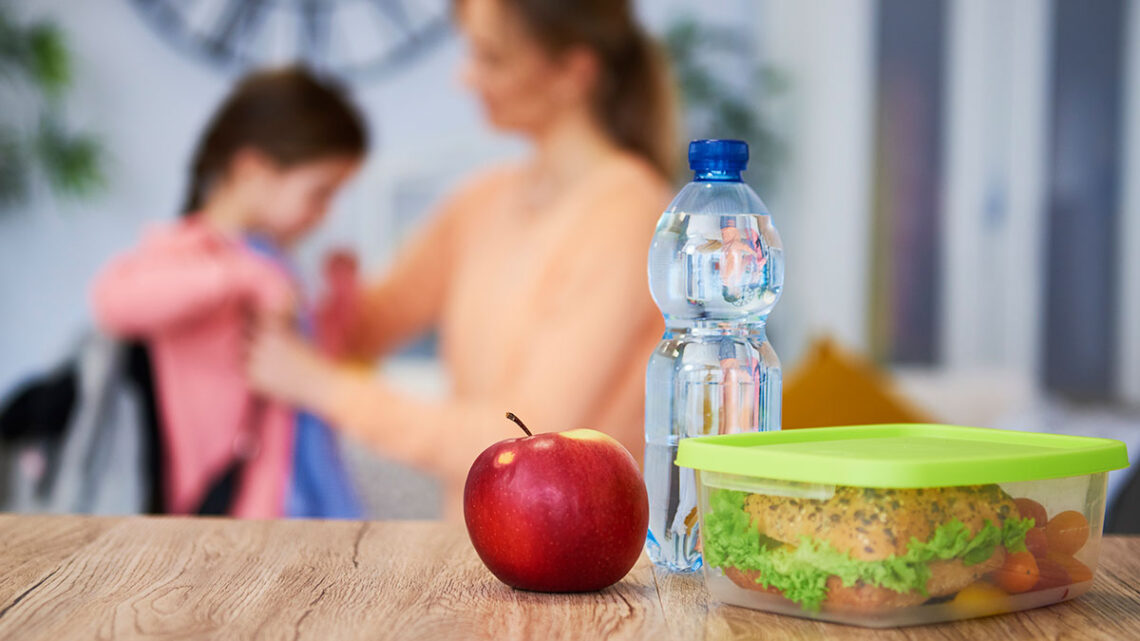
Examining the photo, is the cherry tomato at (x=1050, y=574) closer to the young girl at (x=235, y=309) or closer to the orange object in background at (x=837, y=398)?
the orange object in background at (x=837, y=398)

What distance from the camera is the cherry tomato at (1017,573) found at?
2.03 ft

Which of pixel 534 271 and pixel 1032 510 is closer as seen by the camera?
pixel 1032 510

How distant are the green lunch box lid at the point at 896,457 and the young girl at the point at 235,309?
6.30 ft

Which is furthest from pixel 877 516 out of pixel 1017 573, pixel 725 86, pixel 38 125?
pixel 38 125

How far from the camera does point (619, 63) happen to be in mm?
2463

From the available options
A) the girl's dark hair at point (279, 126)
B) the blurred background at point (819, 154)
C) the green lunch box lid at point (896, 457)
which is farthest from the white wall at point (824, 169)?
the green lunch box lid at point (896, 457)

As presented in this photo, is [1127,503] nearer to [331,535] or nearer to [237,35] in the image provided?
[331,535]

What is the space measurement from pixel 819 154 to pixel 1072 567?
7.76 ft

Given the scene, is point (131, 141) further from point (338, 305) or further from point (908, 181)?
point (908, 181)

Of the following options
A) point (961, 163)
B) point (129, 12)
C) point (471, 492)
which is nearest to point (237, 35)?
point (129, 12)

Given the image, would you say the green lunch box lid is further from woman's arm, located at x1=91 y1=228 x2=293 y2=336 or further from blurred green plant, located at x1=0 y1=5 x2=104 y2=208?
blurred green plant, located at x1=0 y1=5 x2=104 y2=208

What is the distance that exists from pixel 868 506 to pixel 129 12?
259 centimetres

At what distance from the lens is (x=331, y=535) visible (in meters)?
0.85

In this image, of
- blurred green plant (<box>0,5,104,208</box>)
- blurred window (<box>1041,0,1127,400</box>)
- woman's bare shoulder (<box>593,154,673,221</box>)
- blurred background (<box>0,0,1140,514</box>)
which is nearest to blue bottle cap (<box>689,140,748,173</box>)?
woman's bare shoulder (<box>593,154,673,221</box>)
